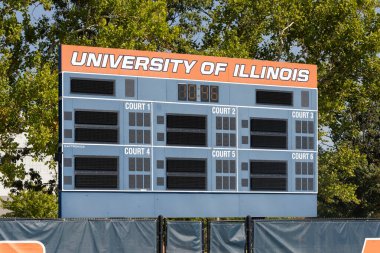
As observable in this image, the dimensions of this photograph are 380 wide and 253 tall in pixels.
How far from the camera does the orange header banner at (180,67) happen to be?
20500 mm

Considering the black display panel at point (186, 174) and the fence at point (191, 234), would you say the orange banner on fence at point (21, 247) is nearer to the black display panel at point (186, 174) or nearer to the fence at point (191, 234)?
the fence at point (191, 234)

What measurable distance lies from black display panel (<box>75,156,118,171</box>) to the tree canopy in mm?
13702

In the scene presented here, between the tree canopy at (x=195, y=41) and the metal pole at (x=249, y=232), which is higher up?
the tree canopy at (x=195, y=41)

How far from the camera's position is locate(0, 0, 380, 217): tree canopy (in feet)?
118

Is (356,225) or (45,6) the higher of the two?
Answer: (45,6)

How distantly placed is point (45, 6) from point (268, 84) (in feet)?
58.8

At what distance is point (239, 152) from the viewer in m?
21.8

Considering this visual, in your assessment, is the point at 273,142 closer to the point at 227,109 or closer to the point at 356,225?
the point at 227,109

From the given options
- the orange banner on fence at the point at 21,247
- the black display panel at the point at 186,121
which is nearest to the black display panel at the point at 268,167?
the black display panel at the point at 186,121

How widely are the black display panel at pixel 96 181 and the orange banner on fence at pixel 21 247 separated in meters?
3.36

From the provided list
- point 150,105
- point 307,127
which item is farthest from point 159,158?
point 307,127

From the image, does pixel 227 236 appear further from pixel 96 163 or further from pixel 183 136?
pixel 96 163

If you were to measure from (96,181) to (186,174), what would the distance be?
2254 millimetres

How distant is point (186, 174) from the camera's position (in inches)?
835
